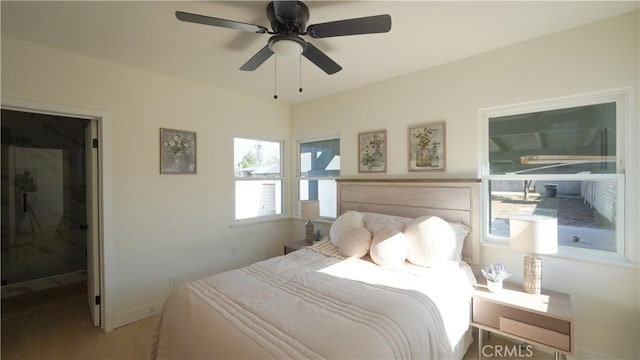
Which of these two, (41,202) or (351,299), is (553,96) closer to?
(351,299)

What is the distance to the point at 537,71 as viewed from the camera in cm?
222

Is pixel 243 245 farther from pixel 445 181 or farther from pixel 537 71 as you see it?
pixel 537 71

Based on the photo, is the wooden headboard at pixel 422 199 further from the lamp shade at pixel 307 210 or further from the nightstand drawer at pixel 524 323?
the nightstand drawer at pixel 524 323

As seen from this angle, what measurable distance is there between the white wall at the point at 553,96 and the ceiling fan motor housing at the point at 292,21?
161 cm

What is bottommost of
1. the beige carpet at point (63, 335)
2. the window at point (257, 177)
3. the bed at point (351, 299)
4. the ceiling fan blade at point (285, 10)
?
the beige carpet at point (63, 335)

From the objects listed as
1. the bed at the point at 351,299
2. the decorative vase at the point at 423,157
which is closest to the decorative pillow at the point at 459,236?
the bed at the point at 351,299

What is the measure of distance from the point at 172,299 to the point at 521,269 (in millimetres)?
2771

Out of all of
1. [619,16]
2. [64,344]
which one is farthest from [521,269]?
[64,344]

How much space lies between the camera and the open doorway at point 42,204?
141 inches

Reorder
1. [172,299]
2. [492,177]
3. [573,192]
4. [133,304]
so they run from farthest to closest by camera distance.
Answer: [133,304] < [492,177] < [573,192] < [172,299]

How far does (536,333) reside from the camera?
179cm

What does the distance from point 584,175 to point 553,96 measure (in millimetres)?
671

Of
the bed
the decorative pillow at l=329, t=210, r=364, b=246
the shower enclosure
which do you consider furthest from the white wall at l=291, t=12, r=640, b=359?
the shower enclosure

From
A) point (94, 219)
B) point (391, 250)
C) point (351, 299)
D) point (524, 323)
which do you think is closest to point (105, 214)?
point (94, 219)
